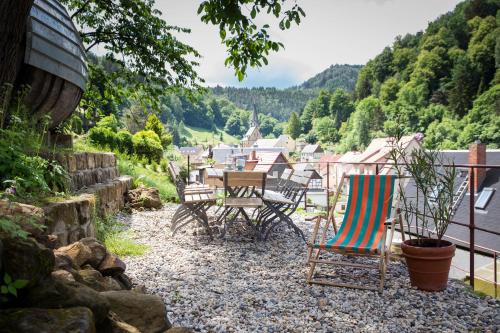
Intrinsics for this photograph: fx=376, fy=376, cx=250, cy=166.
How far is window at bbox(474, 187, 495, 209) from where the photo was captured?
870 inches

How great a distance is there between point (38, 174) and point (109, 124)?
9.75 meters

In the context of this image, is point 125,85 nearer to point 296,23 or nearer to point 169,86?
point 169,86

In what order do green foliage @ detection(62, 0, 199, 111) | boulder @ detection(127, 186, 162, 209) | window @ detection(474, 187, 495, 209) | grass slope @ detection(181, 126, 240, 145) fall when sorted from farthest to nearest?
grass slope @ detection(181, 126, 240, 145)
window @ detection(474, 187, 495, 209)
boulder @ detection(127, 186, 162, 209)
green foliage @ detection(62, 0, 199, 111)

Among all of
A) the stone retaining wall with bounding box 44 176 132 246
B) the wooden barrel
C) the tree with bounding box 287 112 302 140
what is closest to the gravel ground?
the stone retaining wall with bounding box 44 176 132 246

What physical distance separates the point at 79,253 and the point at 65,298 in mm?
900

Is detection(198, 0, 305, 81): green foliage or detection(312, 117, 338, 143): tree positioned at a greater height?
detection(312, 117, 338, 143): tree

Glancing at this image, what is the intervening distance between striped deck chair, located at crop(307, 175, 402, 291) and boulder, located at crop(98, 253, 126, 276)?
1683 mm

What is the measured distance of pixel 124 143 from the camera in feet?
38.7

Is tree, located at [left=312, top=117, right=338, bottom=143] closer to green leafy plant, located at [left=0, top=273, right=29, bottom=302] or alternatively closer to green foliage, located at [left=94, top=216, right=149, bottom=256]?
green foliage, located at [left=94, top=216, right=149, bottom=256]

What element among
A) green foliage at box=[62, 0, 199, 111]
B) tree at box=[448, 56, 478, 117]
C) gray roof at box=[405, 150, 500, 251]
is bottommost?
gray roof at box=[405, 150, 500, 251]

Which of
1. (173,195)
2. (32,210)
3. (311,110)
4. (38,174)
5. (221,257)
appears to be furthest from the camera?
(311,110)

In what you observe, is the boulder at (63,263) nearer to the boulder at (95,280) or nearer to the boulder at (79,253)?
the boulder at (95,280)

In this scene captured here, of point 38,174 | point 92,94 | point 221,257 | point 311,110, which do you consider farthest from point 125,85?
point 311,110

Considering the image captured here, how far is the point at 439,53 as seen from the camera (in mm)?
73062
